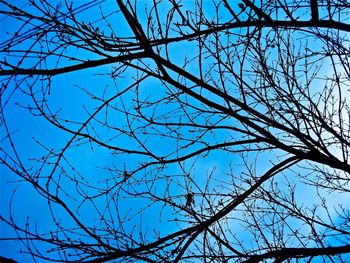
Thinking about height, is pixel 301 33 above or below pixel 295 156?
above

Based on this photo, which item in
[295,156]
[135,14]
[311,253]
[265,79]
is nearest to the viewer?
[135,14]

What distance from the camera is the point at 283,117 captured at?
123 inches

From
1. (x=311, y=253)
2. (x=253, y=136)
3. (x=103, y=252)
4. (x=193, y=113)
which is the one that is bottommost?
(x=311, y=253)

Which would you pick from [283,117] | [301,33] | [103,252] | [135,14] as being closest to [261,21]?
[301,33]

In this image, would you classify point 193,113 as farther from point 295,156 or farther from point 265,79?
point 295,156

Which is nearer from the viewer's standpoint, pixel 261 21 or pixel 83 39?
pixel 83 39

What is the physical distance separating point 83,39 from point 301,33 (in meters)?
2.09

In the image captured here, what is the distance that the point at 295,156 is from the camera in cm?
305

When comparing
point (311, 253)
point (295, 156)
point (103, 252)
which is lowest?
point (311, 253)

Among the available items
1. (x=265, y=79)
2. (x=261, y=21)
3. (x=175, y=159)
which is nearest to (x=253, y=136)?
(x=265, y=79)

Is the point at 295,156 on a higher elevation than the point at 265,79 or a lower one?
lower

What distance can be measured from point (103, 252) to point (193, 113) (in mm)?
1583

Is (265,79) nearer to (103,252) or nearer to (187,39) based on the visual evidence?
(187,39)

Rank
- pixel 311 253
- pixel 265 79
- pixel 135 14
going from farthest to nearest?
pixel 265 79 → pixel 311 253 → pixel 135 14
